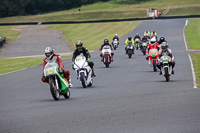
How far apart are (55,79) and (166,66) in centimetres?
617

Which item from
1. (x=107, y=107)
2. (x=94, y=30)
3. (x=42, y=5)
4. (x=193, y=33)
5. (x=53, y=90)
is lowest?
(x=107, y=107)

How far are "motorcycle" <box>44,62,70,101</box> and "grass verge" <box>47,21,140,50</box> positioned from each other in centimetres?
4751

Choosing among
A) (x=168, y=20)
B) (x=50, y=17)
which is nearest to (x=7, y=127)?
(x=168, y=20)

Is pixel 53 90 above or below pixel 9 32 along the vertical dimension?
below

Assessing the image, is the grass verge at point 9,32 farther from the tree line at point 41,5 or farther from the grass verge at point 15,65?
the tree line at point 41,5

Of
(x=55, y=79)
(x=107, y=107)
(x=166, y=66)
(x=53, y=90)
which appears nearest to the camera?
(x=107, y=107)

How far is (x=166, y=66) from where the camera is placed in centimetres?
1789

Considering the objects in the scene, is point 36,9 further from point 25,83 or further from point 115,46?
point 25,83

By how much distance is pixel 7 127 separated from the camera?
897 centimetres

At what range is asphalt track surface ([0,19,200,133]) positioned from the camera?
8617 millimetres

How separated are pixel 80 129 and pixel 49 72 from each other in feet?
15.0

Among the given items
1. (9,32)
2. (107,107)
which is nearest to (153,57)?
(107,107)

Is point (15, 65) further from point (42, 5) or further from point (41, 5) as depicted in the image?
point (41, 5)

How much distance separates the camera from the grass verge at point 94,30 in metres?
64.1
